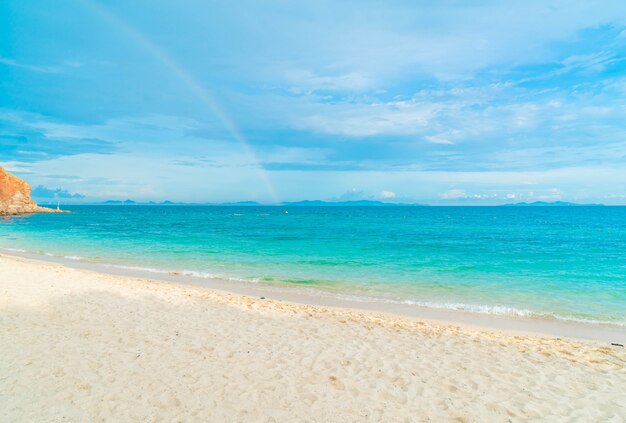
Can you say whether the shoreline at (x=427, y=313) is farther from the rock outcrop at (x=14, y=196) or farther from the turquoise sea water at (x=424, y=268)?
the rock outcrop at (x=14, y=196)

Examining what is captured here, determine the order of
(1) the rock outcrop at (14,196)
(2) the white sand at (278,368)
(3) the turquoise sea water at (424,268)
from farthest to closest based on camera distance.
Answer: (1) the rock outcrop at (14,196), (3) the turquoise sea water at (424,268), (2) the white sand at (278,368)

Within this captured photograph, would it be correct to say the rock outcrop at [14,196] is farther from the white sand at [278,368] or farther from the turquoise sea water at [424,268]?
the white sand at [278,368]

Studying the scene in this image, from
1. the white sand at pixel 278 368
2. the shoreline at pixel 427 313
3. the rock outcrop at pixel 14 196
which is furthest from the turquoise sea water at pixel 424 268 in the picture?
the rock outcrop at pixel 14 196

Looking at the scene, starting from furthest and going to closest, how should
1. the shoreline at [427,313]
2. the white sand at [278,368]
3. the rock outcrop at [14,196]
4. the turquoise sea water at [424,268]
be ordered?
the rock outcrop at [14,196]
the turquoise sea water at [424,268]
the shoreline at [427,313]
the white sand at [278,368]

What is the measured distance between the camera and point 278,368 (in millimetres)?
7121

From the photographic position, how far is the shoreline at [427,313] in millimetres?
10641

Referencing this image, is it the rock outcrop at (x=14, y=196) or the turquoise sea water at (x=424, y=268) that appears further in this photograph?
the rock outcrop at (x=14, y=196)

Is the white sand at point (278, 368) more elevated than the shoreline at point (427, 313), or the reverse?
the white sand at point (278, 368)

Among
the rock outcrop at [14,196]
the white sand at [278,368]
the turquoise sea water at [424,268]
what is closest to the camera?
the white sand at [278,368]

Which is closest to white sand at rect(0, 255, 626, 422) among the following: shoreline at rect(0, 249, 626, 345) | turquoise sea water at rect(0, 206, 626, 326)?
shoreline at rect(0, 249, 626, 345)

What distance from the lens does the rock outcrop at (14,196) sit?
278ft

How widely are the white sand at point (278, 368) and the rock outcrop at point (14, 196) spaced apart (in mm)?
95978

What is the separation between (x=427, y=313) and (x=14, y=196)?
109889mm

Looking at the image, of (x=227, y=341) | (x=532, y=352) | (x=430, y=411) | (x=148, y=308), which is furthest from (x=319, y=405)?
(x=148, y=308)
